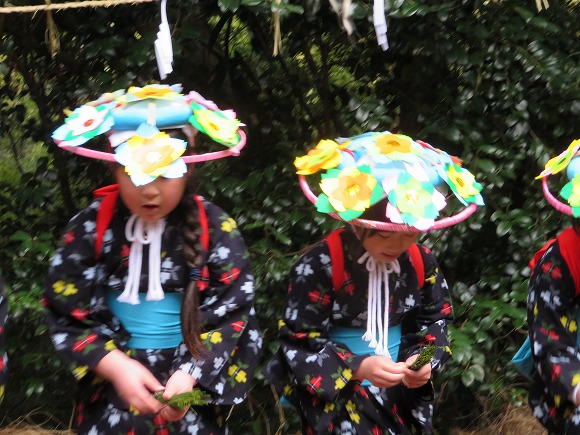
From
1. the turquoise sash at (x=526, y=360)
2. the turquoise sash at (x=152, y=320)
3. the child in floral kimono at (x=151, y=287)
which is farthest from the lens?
the turquoise sash at (x=526, y=360)

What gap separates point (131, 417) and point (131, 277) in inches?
14.8

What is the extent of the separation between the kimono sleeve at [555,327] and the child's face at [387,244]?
0.44 metres

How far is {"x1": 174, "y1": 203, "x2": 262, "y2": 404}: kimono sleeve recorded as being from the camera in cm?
237

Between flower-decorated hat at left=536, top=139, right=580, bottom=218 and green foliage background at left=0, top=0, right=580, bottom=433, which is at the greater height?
flower-decorated hat at left=536, top=139, right=580, bottom=218

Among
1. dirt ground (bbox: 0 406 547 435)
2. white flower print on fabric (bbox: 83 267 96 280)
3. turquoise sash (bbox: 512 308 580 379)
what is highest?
white flower print on fabric (bbox: 83 267 96 280)

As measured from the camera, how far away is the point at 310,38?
12.1ft

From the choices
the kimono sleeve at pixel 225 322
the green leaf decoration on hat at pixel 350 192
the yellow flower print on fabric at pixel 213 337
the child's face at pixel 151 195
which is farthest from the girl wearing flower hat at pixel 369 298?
the child's face at pixel 151 195

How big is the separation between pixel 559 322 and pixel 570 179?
1.40 ft

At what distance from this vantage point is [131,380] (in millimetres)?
2305

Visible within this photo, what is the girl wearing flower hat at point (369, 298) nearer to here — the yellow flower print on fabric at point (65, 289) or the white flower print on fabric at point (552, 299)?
the white flower print on fabric at point (552, 299)

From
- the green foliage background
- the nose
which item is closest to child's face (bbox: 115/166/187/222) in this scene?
the nose

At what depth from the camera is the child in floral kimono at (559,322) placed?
8.13ft

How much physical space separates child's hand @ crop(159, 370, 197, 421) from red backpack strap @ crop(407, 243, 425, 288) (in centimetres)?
75

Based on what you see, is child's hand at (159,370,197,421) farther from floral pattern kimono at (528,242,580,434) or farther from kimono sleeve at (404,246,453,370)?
floral pattern kimono at (528,242,580,434)
